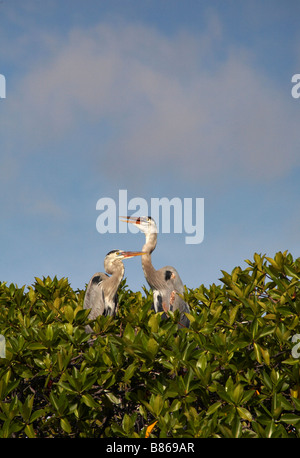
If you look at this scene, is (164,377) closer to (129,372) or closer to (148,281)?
(129,372)

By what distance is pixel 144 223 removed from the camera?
11.5m

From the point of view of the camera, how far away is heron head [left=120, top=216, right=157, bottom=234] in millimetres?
11312

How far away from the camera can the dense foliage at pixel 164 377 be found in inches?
183

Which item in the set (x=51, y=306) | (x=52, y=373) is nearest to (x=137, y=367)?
(x=52, y=373)

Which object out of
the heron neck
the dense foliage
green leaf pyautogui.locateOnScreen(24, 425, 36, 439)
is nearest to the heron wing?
the heron neck

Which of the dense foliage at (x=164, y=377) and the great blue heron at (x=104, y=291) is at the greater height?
the great blue heron at (x=104, y=291)

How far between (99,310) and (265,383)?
218 inches

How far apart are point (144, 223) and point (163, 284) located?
5.55ft

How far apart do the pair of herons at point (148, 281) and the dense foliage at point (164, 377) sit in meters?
3.87

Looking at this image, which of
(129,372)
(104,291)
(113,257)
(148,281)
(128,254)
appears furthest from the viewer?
(148,281)

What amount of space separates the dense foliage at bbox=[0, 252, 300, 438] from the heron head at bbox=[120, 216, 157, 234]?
5459 mm

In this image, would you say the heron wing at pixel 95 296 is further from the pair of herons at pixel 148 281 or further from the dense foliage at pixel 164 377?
the dense foliage at pixel 164 377

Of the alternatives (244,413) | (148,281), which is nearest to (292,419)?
(244,413)

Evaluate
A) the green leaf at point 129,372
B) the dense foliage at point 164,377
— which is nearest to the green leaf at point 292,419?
the dense foliage at point 164,377
